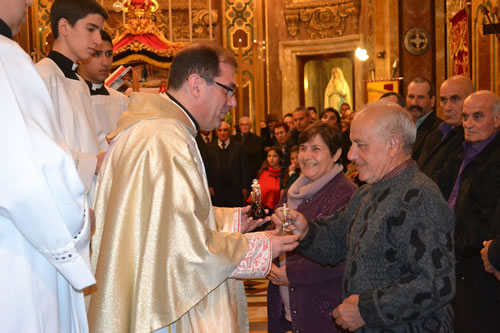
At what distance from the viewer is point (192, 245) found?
2557 mm

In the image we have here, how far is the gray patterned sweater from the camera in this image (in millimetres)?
2615

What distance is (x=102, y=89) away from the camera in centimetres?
457

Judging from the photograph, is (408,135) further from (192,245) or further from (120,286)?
(120,286)

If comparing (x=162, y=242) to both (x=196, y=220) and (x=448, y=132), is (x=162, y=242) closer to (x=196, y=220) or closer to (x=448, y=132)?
(x=196, y=220)

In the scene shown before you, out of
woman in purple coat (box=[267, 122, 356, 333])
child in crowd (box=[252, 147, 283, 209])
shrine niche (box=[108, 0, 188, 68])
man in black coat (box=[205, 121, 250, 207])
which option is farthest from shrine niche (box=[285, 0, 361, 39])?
woman in purple coat (box=[267, 122, 356, 333])

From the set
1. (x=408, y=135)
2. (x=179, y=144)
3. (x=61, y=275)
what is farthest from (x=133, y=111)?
(x=408, y=135)

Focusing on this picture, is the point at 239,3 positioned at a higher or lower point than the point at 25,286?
higher

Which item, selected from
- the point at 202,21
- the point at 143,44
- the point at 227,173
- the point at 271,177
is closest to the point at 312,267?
the point at 271,177

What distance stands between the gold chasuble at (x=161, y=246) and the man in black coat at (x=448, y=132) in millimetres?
2551

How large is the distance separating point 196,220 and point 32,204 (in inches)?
30.5

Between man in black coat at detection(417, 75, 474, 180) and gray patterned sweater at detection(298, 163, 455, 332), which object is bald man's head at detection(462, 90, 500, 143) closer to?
man in black coat at detection(417, 75, 474, 180)

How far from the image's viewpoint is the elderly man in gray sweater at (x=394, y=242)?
8.60 ft

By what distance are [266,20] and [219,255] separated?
546 inches

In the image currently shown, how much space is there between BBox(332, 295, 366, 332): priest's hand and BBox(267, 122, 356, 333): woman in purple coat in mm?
946
